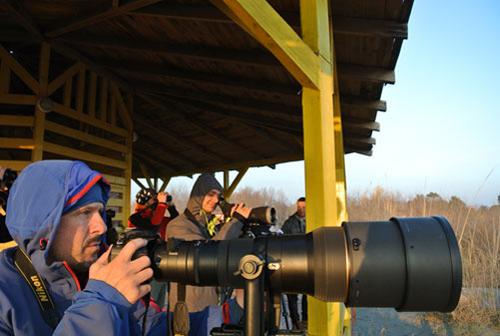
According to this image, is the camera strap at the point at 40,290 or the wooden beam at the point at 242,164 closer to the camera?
the camera strap at the point at 40,290

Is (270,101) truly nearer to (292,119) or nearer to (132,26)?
(292,119)

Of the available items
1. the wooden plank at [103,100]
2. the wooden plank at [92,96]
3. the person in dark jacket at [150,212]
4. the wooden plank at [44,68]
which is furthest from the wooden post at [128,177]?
the person in dark jacket at [150,212]

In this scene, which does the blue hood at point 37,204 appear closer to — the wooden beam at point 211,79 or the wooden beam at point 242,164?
the wooden beam at point 211,79

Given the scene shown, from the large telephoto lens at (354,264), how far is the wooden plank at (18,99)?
15.6 feet

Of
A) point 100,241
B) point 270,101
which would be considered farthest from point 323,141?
point 270,101

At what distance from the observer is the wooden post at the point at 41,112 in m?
4.98

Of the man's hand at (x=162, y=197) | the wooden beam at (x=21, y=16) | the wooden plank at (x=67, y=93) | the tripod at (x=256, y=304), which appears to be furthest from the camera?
the wooden plank at (x=67, y=93)

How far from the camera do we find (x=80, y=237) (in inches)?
46.8

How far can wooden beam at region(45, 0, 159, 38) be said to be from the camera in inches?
145

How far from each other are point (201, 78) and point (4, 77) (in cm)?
252

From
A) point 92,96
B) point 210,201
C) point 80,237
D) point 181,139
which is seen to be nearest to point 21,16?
point 92,96

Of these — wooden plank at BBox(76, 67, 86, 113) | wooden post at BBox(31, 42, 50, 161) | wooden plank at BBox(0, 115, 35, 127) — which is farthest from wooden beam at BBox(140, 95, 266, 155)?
wooden plank at BBox(0, 115, 35, 127)

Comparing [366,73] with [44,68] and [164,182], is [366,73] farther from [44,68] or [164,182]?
[164,182]

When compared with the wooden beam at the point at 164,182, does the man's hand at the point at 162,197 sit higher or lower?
lower
